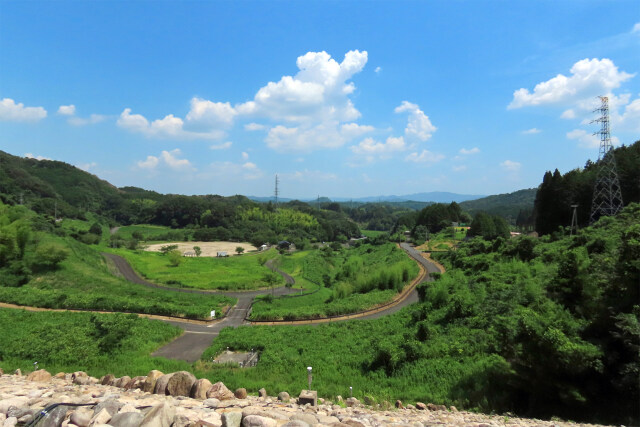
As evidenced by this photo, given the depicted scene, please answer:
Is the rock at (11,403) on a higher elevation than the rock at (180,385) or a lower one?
higher

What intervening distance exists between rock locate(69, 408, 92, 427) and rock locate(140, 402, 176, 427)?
3.76 ft

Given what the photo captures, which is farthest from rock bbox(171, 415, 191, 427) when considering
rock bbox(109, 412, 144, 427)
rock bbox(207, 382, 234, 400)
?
rock bbox(207, 382, 234, 400)

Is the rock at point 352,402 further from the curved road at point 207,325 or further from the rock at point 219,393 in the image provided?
the curved road at point 207,325

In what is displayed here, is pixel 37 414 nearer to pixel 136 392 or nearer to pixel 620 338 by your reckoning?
pixel 136 392

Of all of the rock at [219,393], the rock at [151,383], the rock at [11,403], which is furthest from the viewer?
the rock at [151,383]

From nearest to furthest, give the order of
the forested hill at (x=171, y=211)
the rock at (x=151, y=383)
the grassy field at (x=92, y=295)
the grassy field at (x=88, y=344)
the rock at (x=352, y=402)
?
the rock at (x=151, y=383)
the rock at (x=352, y=402)
the grassy field at (x=88, y=344)
the grassy field at (x=92, y=295)
the forested hill at (x=171, y=211)

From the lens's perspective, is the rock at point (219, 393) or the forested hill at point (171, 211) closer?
the rock at point (219, 393)

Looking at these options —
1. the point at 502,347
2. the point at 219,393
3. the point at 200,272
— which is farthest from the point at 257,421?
the point at 200,272

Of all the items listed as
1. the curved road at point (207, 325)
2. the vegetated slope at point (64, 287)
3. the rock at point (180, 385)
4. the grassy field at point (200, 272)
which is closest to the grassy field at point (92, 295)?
the vegetated slope at point (64, 287)

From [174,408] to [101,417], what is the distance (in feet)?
3.78

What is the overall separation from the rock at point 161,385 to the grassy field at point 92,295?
15.4m

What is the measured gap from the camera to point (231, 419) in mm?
5559

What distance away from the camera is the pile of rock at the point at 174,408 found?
219 inches

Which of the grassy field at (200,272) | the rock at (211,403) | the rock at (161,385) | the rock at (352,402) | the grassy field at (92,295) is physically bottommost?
the grassy field at (200,272)
